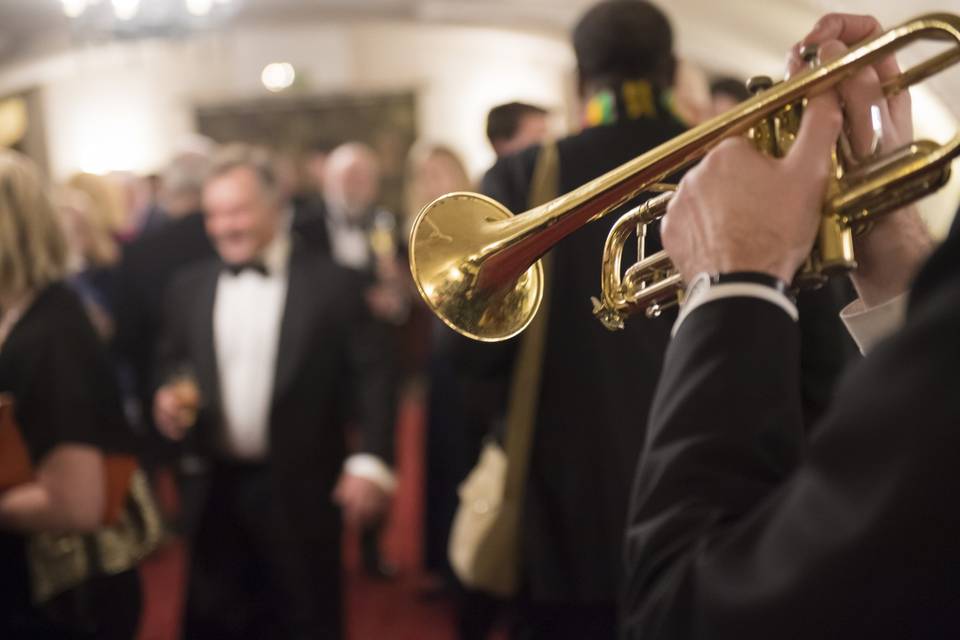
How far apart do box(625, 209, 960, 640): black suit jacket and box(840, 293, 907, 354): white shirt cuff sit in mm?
313

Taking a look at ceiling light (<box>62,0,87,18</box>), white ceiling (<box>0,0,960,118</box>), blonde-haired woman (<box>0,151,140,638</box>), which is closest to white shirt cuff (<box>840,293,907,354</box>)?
blonde-haired woman (<box>0,151,140,638</box>)

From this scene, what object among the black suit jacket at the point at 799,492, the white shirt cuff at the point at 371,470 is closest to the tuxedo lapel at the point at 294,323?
the white shirt cuff at the point at 371,470

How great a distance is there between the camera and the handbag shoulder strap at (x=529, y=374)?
210 cm

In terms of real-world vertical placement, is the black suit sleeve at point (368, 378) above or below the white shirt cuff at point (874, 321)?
below

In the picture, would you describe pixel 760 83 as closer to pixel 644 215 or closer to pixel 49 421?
pixel 644 215

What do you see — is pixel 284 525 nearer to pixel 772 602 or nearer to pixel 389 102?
pixel 772 602

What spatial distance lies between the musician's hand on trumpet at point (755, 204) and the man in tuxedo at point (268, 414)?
2.06m

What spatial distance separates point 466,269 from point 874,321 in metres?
0.49

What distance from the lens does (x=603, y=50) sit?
6.97ft

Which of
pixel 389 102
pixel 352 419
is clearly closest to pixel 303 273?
pixel 352 419

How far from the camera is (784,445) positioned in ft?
2.82

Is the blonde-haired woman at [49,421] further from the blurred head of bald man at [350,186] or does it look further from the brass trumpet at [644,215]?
the blurred head of bald man at [350,186]

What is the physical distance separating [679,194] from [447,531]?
3390 millimetres

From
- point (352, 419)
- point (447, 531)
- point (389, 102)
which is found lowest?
point (447, 531)
